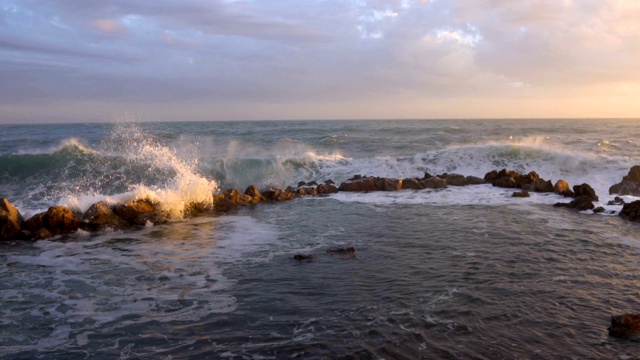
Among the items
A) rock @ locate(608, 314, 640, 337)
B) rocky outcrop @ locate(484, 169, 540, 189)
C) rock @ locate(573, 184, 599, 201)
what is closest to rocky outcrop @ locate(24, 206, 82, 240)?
rock @ locate(608, 314, 640, 337)

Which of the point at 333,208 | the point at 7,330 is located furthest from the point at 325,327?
the point at 333,208

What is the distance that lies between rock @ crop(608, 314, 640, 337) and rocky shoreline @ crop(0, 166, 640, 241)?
26.0 ft

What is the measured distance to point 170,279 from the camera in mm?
7496

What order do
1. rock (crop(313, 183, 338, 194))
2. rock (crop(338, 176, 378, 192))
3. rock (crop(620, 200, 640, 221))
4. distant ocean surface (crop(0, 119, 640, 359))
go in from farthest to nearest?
1. rock (crop(338, 176, 378, 192))
2. rock (crop(313, 183, 338, 194))
3. rock (crop(620, 200, 640, 221))
4. distant ocean surface (crop(0, 119, 640, 359))

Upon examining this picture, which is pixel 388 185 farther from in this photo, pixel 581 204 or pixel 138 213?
pixel 138 213

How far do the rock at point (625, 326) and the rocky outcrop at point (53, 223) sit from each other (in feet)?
35.5

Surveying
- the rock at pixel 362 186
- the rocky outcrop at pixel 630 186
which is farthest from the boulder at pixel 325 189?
the rocky outcrop at pixel 630 186

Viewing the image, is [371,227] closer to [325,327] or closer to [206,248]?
[206,248]

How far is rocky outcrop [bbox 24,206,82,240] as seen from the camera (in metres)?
10.6

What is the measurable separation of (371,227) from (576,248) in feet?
14.2

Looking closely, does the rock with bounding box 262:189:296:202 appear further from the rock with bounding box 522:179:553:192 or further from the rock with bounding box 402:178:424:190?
the rock with bounding box 522:179:553:192

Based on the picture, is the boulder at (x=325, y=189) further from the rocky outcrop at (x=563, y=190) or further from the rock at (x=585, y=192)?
the rock at (x=585, y=192)

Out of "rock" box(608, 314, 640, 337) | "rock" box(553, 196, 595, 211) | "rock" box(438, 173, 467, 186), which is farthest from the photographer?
"rock" box(438, 173, 467, 186)

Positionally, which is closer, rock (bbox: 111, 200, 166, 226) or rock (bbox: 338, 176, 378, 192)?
rock (bbox: 111, 200, 166, 226)
